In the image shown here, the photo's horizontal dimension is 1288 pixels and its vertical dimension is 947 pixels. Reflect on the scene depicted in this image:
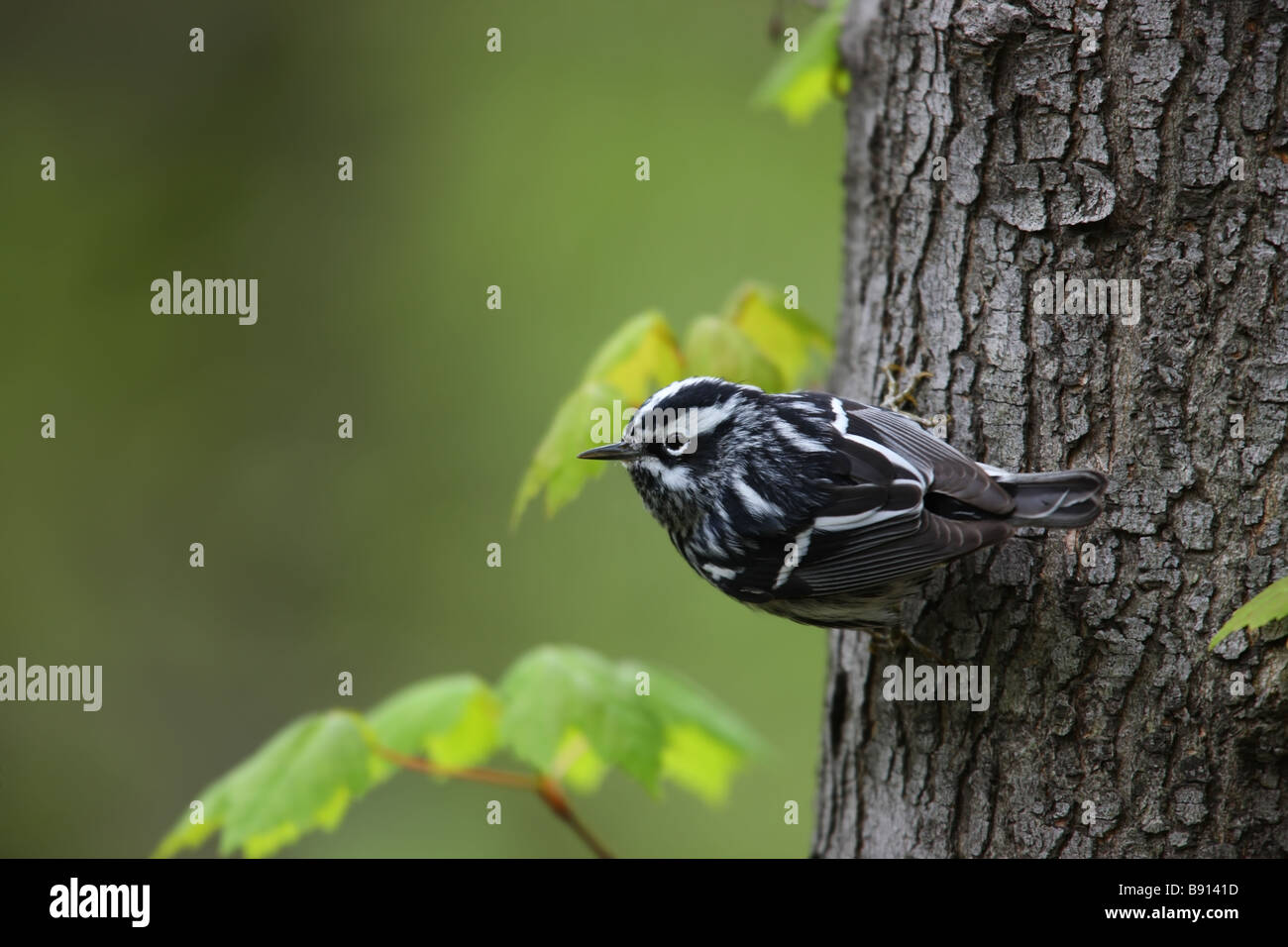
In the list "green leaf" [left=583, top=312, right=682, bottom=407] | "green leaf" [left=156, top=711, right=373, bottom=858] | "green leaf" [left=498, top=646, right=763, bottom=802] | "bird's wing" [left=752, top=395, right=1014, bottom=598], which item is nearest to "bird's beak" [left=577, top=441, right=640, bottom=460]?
"green leaf" [left=583, top=312, right=682, bottom=407]

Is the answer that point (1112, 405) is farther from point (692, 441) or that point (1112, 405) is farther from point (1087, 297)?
point (692, 441)

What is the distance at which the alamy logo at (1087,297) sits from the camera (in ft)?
7.64

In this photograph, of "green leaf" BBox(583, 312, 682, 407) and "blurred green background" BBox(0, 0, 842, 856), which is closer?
"green leaf" BBox(583, 312, 682, 407)

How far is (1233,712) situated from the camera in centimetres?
220

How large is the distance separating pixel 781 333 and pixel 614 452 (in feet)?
3.14

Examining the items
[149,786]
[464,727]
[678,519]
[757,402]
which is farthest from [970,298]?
[149,786]

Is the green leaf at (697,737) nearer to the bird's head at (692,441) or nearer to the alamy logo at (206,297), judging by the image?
the bird's head at (692,441)

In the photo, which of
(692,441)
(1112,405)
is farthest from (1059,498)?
(692,441)

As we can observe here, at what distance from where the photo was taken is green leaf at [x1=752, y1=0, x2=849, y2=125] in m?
3.28

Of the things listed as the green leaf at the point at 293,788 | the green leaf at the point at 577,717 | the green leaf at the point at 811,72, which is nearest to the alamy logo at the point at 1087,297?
the green leaf at the point at 811,72

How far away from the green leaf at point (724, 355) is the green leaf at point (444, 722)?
1.18m

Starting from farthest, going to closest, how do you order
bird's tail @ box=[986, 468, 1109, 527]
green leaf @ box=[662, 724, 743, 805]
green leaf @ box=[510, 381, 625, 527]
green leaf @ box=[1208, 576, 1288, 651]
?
green leaf @ box=[662, 724, 743, 805], green leaf @ box=[510, 381, 625, 527], bird's tail @ box=[986, 468, 1109, 527], green leaf @ box=[1208, 576, 1288, 651]

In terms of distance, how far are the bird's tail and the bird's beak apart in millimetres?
956
